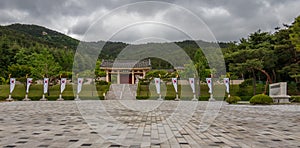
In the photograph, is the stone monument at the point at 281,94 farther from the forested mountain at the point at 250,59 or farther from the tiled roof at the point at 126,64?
the tiled roof at the point at 126,64

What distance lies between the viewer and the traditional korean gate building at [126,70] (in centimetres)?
3978

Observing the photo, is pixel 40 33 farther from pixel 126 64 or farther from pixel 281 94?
pixel 281 94

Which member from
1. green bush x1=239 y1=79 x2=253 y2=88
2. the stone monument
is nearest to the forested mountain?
green bush x1=239 y1=79 x2=253 y2=88

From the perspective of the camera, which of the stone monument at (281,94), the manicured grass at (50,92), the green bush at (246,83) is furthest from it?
the green bush at (246,83)

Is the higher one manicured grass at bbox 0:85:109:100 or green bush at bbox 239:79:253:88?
green bush at bbox 239:79:253:88

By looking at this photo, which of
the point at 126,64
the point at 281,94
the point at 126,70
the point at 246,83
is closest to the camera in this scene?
the point at 281,94

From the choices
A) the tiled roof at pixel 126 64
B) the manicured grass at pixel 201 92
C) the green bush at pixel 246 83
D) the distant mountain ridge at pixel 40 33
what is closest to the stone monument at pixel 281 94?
the manicured grass at pixel 201 92

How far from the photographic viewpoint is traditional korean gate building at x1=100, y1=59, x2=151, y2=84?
39781 millimetres

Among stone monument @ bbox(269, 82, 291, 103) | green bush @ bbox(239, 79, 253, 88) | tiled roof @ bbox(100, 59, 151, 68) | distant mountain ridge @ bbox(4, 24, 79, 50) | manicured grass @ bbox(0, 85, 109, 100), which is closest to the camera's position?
stone monument @ bbox(269, 82, 291, 103)

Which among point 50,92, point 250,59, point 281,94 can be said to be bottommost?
point 50,92

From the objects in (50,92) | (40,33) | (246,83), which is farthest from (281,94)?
(40,33)

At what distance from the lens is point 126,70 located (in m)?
41.5

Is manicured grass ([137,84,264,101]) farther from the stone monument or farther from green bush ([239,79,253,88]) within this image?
the stone monument

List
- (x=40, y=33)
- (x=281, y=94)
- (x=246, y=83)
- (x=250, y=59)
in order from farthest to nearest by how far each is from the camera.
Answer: (x=40, y=33) < (x=246, y=83) < (x=250, y=59) < (x=281, y=94)
